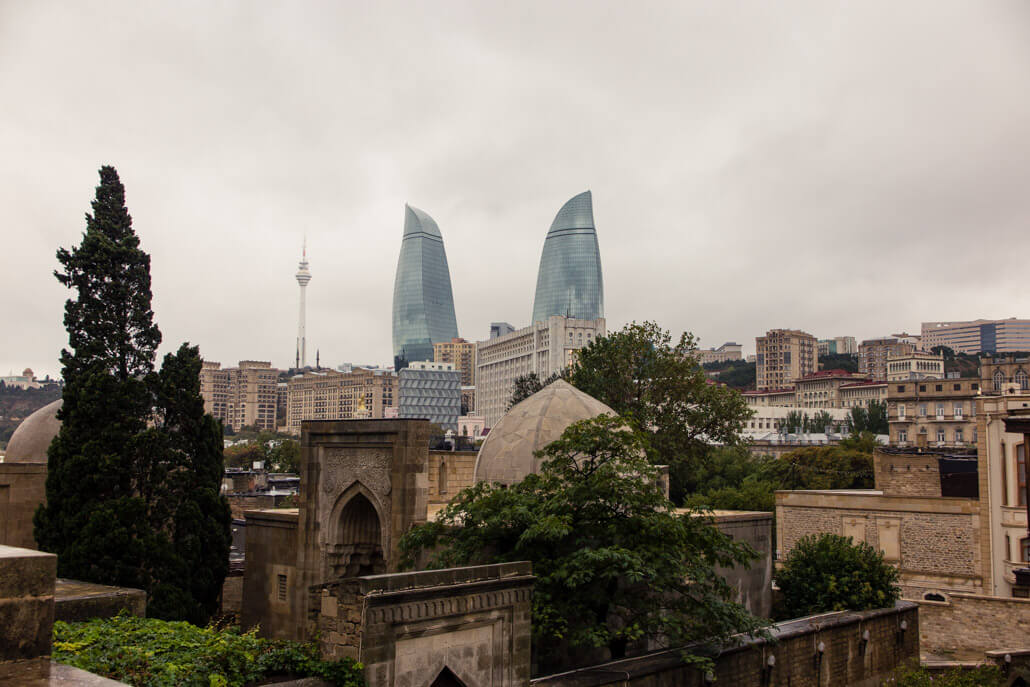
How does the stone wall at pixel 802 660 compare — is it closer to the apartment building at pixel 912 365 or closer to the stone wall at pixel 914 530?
the stone wall at pixel 914 530

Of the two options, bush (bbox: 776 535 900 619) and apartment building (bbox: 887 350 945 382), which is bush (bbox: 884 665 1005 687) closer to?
bush (bbox: 776 535 900 619)

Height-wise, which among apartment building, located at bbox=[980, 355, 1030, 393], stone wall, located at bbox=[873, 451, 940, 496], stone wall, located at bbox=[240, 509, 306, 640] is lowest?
stone wall, located at bbox=[240, 509, 306, 640]

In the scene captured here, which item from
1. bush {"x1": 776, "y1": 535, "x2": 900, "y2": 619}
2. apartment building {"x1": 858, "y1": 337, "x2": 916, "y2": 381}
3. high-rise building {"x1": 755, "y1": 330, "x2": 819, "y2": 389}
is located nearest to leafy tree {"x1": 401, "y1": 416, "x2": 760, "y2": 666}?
bush {"x1": 776, "y1": 535, "x2": 900, "y2": 619}

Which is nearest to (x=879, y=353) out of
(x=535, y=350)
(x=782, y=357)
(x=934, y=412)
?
(x=782, y=357)

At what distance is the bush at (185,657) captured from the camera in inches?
344

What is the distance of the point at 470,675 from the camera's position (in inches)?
396

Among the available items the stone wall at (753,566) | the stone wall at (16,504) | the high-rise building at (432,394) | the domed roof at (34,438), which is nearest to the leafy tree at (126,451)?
the stone wall at (16,504)

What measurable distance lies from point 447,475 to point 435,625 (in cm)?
1237

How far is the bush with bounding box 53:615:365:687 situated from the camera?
8.73m

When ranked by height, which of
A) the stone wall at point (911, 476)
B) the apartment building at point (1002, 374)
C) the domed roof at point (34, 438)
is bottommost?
the stone wall at point (911, 476)

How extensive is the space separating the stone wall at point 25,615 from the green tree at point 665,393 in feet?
101

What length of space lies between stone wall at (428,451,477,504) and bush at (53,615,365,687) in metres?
11.2

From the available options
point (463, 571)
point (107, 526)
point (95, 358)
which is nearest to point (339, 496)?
point (107, 526)

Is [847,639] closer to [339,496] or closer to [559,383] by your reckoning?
[559,383]
